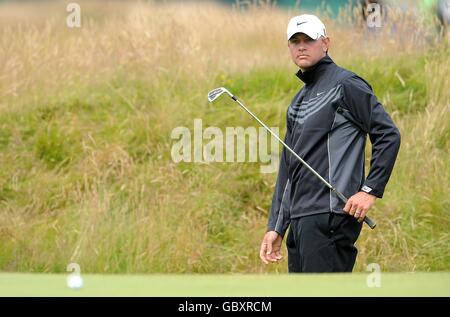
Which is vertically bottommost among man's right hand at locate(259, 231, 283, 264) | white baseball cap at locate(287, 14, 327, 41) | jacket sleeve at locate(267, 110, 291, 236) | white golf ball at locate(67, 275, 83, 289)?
white golf ball at locate(67, 275, 83, 289)

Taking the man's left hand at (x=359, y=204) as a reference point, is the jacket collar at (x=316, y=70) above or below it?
above

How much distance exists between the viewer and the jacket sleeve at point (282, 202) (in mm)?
5188

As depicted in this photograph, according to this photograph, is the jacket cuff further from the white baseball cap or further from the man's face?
the white baseball cap

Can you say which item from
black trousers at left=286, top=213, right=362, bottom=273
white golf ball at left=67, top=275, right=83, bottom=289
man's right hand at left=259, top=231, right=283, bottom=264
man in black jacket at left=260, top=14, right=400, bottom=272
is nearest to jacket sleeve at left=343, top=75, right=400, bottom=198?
man in black jacket at left=260, top=14, right=400, bottom=272

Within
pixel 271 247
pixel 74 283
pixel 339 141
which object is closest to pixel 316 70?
pixel 339 141

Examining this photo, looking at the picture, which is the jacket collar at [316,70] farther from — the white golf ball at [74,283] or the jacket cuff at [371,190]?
the white golf ball at [74,283]

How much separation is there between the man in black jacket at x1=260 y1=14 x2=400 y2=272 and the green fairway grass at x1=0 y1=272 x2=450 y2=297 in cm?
11

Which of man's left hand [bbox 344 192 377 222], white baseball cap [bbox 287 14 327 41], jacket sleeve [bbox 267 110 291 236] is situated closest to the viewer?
man's left hand [bbox 344 192 377 222]

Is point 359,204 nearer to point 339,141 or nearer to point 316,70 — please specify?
point 339,141

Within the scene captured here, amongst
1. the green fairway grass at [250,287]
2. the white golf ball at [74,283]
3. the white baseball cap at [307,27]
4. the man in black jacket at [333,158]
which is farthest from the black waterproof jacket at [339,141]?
the white golf ball at [74,283]

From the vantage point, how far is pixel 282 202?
5211 millimetres

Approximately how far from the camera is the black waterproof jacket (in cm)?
481

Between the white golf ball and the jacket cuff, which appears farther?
the white golf ball
